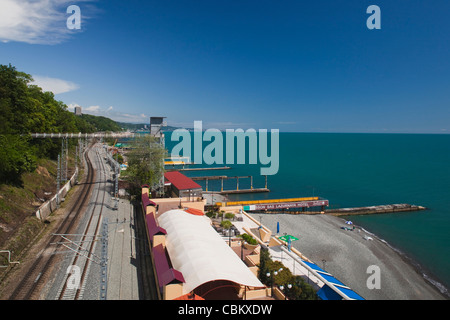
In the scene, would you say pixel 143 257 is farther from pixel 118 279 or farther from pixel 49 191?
pixel 49 191

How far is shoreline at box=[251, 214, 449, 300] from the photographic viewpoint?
27078 mm

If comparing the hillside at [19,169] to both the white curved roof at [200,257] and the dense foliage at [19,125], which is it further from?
the white curved roof at [200,257]

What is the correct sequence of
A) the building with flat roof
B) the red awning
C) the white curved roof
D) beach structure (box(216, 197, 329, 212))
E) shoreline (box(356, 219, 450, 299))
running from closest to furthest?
the white curved roof → shoreline (box(356, 219, 450, 299)) → the building with flat roof → the red awning → beach structure (box(216, 197, 329, 212))

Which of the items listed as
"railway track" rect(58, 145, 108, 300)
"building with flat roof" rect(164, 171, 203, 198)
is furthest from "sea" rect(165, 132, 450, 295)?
"railway track" rect(58, 145, 108, 300)

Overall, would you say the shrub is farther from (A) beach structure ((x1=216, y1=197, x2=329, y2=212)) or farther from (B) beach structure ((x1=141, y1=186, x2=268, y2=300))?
(A) beach structure ((x1=216, y1=197, x2=329, y2=212))

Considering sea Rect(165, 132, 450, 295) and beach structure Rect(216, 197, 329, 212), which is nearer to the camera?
sea Rect(165, 132, 450, 295)

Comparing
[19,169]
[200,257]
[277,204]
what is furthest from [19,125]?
[277,204]

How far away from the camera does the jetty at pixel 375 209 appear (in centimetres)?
5503

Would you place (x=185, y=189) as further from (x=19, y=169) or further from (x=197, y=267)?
(x=19, y=169)

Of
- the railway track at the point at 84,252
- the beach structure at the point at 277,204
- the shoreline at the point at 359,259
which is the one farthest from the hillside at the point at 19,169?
the beach structure at the point at 277,204

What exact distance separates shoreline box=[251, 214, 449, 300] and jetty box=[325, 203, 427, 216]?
27.5ft

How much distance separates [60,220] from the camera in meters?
27.8

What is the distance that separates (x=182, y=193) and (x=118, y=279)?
17049mm

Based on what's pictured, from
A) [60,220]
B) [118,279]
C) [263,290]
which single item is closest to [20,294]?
[118,279]
